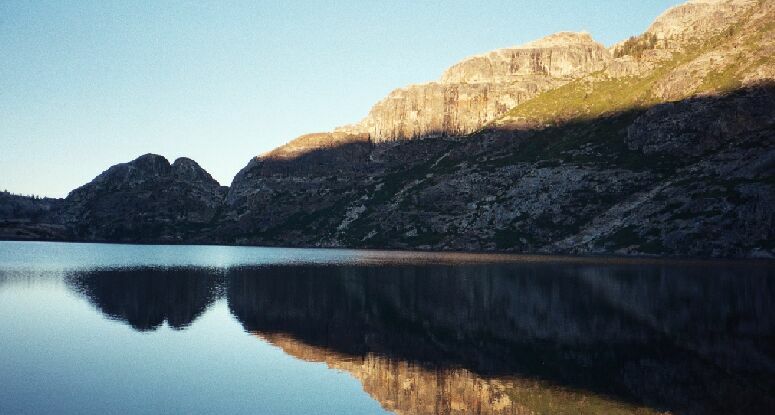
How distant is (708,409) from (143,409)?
27.4 m

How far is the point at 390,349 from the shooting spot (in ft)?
150

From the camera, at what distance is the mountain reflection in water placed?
3303 cm

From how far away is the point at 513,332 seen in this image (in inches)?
2074

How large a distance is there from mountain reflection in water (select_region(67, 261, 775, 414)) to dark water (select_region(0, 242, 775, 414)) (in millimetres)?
189

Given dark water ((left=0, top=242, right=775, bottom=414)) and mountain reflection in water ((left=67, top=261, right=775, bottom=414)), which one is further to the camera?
mountain reflection in water ((left=67, top=261, right=775, bottom=414))

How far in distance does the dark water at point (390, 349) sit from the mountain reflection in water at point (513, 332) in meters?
0.19

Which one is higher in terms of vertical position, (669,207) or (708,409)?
(669,207)

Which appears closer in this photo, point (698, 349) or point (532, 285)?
point (698, 349)

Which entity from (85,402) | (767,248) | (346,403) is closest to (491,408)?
(346,403)

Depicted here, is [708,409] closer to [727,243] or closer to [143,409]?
[143,409]

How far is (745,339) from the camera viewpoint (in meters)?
47.7

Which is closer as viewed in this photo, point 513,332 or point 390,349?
A: point 390,349

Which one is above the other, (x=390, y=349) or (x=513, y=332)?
(x=513, y=332)

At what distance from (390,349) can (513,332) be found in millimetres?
12685
